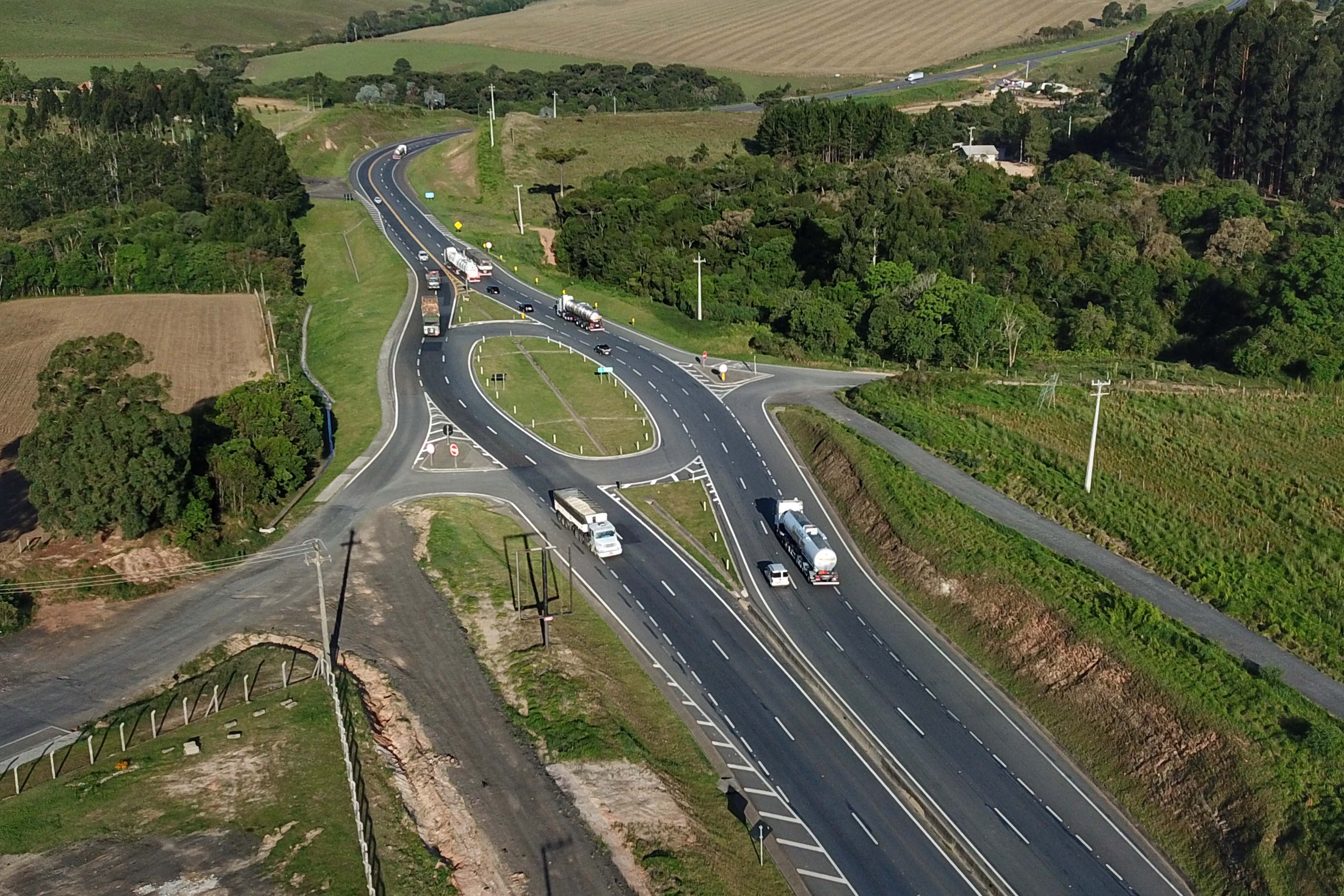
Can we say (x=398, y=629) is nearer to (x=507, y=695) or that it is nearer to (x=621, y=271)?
(x=507, y=695)

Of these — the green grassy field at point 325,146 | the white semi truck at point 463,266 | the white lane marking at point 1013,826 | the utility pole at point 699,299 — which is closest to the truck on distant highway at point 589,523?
the white lane marking at point 1013,826

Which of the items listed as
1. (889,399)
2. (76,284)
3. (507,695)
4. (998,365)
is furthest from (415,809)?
(76,284)

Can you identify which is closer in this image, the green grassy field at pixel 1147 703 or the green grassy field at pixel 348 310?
the green grassy field at pixel 1147 703

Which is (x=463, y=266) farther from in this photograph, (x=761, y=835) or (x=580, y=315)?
(x=761, y=835)

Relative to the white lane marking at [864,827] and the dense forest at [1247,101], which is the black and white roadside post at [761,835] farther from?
the dense forest at [1247,101]

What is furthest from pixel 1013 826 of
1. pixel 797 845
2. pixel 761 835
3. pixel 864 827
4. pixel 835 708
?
pixel 761 835

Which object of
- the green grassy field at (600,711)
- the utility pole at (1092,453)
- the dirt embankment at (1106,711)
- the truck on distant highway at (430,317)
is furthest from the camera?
the truck on distant highway at (430,317)
